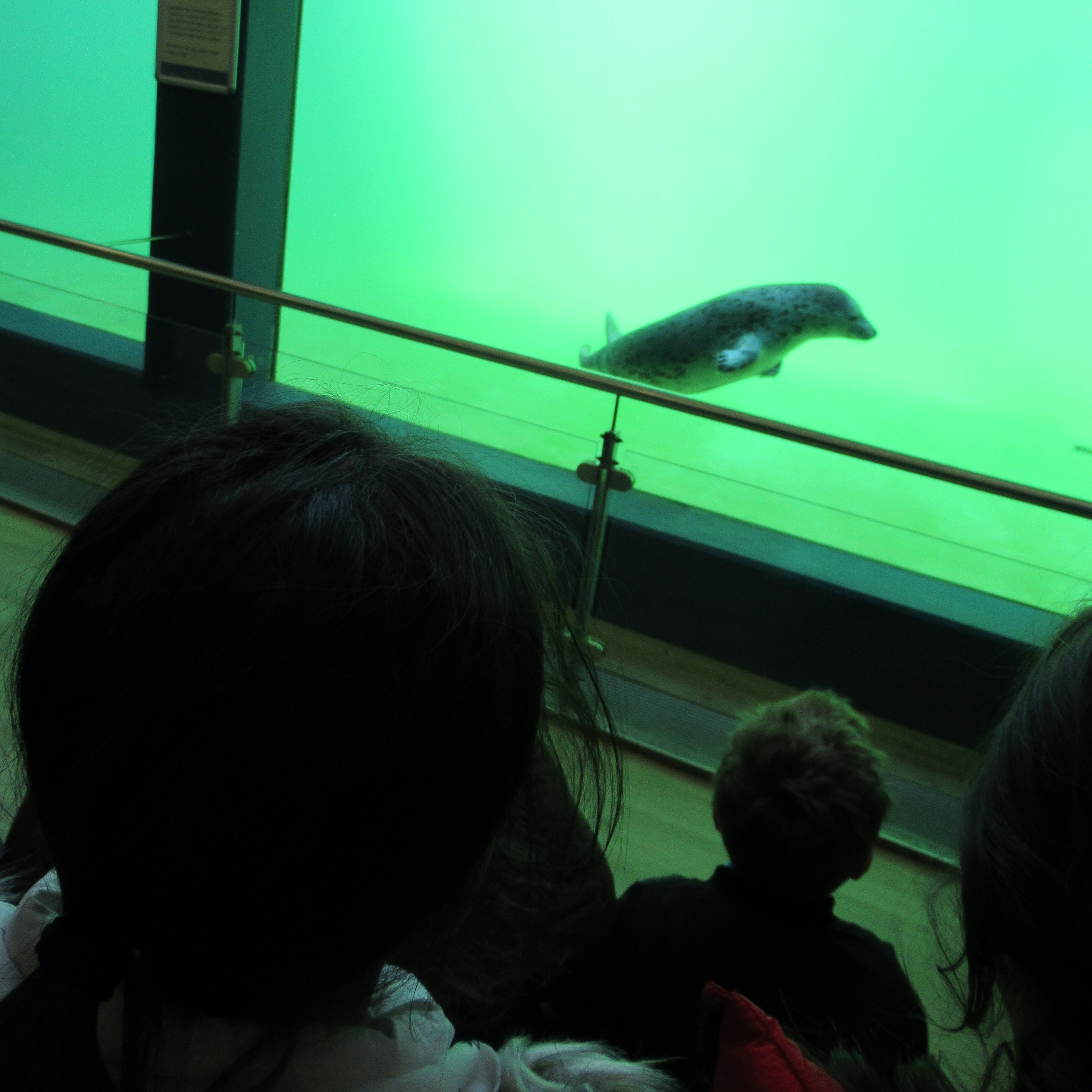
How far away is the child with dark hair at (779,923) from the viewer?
970 millimetres

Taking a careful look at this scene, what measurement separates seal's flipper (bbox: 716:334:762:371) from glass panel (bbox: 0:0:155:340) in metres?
4.14

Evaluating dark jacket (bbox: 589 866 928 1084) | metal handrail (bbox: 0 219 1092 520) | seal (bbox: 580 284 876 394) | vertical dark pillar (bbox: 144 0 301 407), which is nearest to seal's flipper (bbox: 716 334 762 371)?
seal (bbox: 580 284 876 394)

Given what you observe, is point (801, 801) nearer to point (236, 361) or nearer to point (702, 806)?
point (702, 806)

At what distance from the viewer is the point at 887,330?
857cm

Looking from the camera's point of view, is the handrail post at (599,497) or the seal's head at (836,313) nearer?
the handrail post at (599,497)

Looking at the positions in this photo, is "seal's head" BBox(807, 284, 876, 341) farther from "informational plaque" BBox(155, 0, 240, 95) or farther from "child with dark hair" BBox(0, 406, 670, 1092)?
"child with dark hair" BBox(0, 406, 670, 1092)

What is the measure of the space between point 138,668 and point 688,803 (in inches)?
73.2

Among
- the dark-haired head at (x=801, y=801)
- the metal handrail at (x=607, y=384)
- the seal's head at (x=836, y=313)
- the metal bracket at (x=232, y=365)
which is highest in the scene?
the seal's head at (x=836, y=313)

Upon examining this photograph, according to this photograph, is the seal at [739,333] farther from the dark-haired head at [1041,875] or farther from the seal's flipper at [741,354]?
the dark-haired head at [1041,875]

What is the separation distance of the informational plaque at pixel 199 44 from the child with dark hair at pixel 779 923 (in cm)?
321

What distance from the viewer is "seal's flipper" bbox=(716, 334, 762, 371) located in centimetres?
344

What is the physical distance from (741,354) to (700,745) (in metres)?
1.79

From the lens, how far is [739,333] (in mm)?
3611

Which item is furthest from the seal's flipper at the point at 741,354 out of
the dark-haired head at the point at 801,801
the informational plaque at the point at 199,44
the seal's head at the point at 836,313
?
the dark-haired head at the point at 801,801
